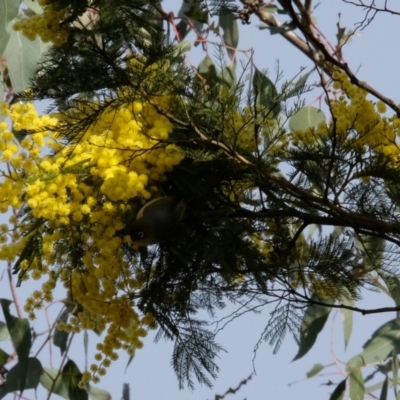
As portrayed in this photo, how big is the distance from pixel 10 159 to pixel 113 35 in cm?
19

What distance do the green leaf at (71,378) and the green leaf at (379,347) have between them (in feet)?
1.90

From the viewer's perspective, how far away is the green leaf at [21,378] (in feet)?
5.40

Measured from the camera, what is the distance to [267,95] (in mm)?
1072

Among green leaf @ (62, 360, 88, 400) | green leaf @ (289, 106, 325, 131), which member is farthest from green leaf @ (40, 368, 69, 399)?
green leaf @ (289, 106, 325, 131)

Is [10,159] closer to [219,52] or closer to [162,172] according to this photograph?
[162,172]

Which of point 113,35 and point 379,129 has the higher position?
point 113,35

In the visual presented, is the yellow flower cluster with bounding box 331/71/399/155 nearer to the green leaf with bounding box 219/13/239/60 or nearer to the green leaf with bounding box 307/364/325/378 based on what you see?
the green leaf with bounding box 219/13/239/60

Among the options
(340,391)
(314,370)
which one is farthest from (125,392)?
(314,370)

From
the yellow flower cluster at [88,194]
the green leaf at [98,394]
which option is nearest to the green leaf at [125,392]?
the green leaf at [98,394]

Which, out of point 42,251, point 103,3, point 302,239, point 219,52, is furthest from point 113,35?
point 302,239

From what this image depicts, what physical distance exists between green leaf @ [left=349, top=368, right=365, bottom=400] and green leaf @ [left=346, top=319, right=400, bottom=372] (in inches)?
0.7

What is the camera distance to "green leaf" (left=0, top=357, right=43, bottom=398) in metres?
1.65

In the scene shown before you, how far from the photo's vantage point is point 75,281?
106 cm

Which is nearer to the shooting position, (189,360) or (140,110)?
(140,110)
